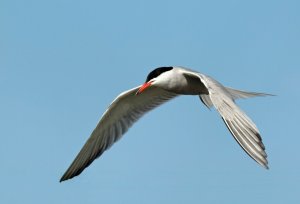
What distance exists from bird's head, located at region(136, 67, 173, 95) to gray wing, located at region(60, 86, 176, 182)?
373mm

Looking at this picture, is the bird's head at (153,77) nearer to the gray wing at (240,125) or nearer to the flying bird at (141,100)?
the flying bird at (141,100)

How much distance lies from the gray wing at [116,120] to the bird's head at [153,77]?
37 centimetres

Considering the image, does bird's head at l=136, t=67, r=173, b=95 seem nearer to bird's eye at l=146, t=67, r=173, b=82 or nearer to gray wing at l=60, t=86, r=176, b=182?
bird's eye at l=146, t=67, r=173, b=82

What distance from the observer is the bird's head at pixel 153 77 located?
29.1ft

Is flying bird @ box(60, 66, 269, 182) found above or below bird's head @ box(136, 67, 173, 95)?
below

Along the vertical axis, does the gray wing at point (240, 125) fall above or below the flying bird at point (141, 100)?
below

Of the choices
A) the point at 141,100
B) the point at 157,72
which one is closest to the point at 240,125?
the point at 157,72

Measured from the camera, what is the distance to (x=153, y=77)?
9.01 meters

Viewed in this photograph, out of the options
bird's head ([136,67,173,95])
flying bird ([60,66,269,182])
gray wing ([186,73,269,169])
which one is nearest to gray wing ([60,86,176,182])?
flying bird ([60,66,269,182])

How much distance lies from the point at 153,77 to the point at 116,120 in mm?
1272

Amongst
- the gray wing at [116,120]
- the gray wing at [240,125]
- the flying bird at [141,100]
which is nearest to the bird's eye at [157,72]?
the flying bird at [141,100]

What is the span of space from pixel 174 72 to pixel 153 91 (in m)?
1.28

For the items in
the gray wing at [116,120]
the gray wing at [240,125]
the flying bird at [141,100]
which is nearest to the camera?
the gray wing at [240,125]

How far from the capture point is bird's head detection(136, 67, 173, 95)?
8867 mm
